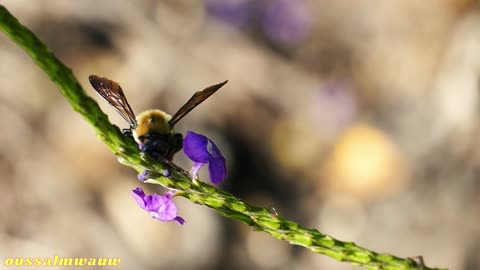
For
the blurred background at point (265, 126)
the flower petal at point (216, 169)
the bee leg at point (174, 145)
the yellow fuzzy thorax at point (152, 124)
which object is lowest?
the flower petal at point (216, 169)

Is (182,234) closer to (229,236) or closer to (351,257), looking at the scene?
(229,236)

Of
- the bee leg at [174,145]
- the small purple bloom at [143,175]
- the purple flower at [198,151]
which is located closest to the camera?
the small purple bloom at [143,175]

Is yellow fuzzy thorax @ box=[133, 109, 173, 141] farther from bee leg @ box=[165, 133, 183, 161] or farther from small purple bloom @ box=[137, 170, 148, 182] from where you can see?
small purple bloom @ box=[137, 170, 148, 182]

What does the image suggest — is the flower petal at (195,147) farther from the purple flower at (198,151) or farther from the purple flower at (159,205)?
the purple flower at (159,205)

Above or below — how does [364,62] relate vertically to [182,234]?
above

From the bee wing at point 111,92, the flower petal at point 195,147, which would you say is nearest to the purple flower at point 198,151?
the flower petal at point 195,147

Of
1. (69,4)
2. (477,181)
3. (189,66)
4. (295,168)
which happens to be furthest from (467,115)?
(69,4)

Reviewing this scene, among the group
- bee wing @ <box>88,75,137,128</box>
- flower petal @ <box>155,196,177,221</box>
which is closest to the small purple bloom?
flower petal @ <box>155,196,177,221</box>
